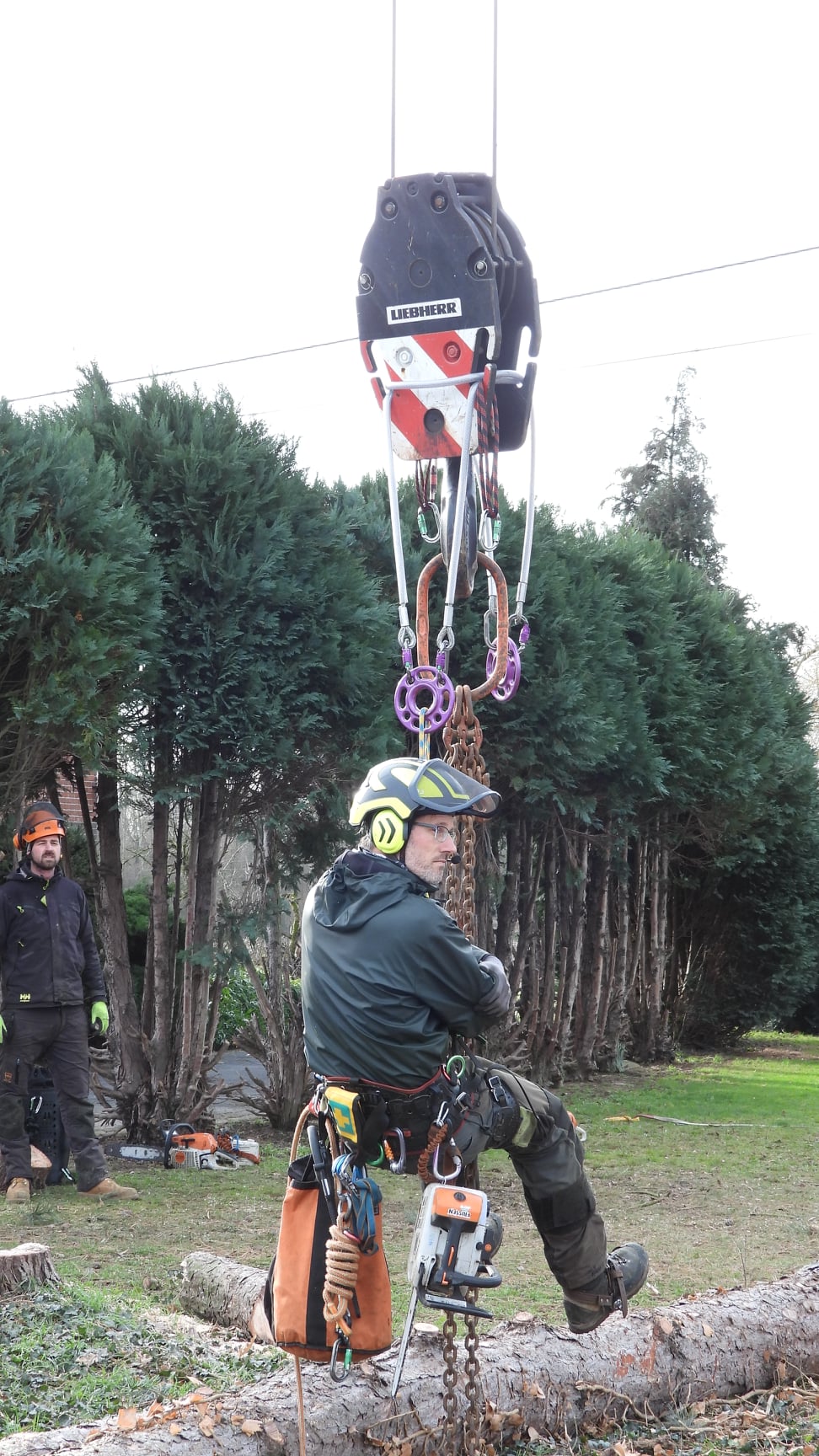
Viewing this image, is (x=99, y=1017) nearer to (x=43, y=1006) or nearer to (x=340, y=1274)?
(x=43, y=1006)

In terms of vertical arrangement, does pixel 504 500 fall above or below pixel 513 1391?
above

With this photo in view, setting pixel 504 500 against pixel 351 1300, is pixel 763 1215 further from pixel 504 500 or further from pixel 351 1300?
pixel 504 500

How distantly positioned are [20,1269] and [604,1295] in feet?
7.94

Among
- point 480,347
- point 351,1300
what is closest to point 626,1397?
point 351,1300

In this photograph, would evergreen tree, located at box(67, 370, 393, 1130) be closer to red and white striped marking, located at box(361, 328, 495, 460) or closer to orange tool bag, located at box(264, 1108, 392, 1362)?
red and white striped marking, located at box(361, 328, 495, 460)

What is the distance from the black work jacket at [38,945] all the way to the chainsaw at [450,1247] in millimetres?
4865

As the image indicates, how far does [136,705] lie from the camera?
9250mm

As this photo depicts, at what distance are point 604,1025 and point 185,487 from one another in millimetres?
8903

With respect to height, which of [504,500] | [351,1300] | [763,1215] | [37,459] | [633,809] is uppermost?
[504,500]

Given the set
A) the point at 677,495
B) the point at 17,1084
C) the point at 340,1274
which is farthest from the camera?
the point at 677,495

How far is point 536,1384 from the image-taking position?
4.61m

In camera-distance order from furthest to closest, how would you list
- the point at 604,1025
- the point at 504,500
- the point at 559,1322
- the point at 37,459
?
1. the point at 604,1025
2. the point at 504,500
3. the point at 37,459
4. the point at 559,1322

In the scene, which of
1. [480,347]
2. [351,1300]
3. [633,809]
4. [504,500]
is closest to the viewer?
[351,1300]

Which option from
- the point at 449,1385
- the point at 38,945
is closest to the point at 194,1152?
the point at 38,945
